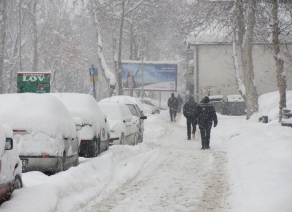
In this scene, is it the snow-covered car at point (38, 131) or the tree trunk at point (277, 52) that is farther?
the tree trunk at point (277, 52)

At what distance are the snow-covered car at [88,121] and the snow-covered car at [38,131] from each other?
8.44 feet

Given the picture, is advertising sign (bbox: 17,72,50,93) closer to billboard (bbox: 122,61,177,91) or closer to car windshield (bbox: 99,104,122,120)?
car windshield (bbox: 99,104,122,120)

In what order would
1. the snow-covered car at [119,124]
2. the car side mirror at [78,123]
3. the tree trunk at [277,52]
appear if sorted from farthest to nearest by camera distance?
the tree trunk at [277,52] → the snow-covered car at [119,124] → the car side mirror at [78,123]

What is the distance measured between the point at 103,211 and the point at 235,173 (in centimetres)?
436

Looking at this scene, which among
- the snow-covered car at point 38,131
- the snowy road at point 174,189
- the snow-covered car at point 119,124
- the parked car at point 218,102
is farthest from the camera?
the parked car at point 218,102

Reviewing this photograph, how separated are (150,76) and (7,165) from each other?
44283mm

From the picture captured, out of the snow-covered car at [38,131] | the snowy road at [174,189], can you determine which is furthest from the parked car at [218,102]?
the snow-covered car at [38,131]

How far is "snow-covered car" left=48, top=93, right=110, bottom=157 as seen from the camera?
1262 centimetres

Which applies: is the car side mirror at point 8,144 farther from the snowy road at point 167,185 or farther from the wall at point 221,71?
the wall at point 221,71

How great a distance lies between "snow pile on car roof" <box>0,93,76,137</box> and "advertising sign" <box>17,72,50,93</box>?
6.88 meters

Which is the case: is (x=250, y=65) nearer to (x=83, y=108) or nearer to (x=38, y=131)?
(x=83, y=108)

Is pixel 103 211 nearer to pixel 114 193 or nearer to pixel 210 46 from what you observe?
pixel 114 193

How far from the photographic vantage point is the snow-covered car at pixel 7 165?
6.48 meters

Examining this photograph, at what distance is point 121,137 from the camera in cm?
1617
